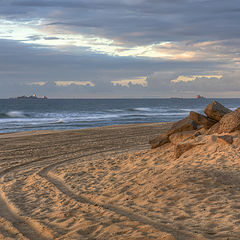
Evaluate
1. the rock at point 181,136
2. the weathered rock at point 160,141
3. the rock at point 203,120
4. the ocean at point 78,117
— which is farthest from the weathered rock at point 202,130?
the ocean at point 78,117

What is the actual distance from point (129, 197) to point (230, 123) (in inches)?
182

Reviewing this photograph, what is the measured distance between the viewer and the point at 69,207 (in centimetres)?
672

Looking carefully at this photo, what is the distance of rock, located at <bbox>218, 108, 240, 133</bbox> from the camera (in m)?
9.98

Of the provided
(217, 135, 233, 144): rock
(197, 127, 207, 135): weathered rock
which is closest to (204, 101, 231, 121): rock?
(197, 127, 207, 135): weathered rock

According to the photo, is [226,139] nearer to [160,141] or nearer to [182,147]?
[182,147]

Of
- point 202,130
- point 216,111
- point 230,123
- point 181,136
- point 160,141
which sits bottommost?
point 160,141

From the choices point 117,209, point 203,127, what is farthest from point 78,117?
point 117,209

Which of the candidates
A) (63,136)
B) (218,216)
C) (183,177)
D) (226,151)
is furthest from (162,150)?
(63,136)

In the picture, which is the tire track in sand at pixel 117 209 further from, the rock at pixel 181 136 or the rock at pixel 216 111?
the rock at pixel 216 111

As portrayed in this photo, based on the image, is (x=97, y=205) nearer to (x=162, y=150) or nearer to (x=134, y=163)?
(x=134, y=163)

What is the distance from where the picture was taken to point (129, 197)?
6.99 meters

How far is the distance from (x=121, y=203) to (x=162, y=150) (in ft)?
16.3

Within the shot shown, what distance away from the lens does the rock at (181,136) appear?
11209 millimetres

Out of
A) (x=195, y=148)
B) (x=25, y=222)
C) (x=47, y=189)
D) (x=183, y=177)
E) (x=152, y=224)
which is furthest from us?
(x=195, y=148)
